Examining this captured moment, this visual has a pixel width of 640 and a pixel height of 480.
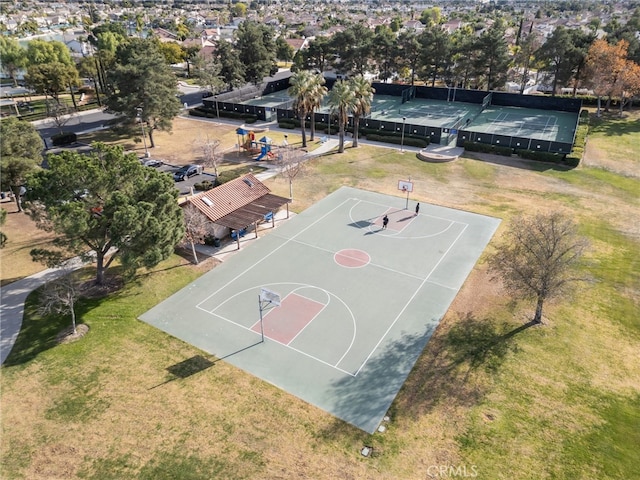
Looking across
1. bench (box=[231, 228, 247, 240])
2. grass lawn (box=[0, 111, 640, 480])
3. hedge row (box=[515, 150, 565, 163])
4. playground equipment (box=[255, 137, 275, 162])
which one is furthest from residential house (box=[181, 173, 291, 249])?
hedge row (box=[515, 150, 565, 163])

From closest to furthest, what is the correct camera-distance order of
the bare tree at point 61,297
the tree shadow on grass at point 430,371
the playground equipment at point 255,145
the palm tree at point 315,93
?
1. the tree shadow on grass at point 430,371
2. the bare tree at point 61,297
3. the palm tree at point 315,93
4. the playground equipment at point 255,145

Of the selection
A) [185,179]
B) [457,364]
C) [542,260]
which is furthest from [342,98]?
[457,364]

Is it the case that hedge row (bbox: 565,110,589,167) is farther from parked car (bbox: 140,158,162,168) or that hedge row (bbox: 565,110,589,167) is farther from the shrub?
the shrub

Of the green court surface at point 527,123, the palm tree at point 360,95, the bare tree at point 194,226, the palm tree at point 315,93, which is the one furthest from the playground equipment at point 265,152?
the green court surface at point 527,123

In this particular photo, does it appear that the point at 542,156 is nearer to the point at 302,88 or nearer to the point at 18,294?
the point at 302,88

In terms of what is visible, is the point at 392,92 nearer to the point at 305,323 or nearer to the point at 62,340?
the point at 305,323

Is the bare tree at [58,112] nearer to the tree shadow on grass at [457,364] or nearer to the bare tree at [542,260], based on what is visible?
the tree shadow on grass at [457,364]
